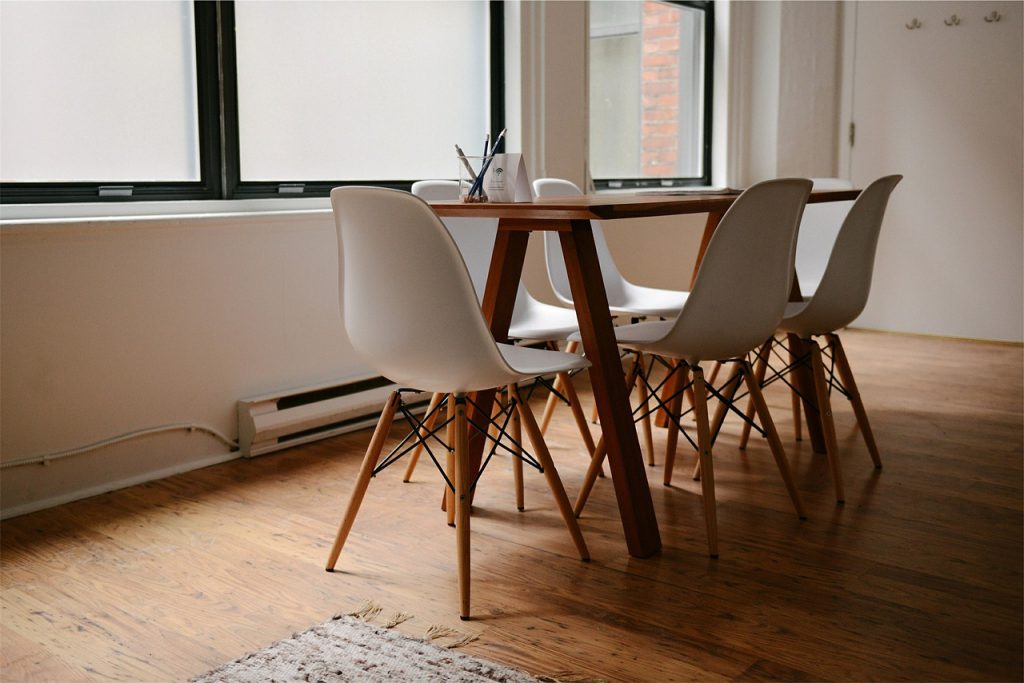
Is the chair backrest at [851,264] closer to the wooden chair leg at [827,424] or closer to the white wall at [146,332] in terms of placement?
the wooden chair leg at [827,424]

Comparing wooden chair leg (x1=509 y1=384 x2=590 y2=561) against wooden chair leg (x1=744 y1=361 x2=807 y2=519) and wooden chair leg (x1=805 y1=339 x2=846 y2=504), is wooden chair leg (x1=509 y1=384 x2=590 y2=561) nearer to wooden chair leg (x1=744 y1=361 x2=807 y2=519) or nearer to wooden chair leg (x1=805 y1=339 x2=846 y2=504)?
wooden chair leg (x1=744 y1=361 x2=807 y2=519)

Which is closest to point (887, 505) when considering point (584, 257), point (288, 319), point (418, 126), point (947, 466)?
point (947, 466)

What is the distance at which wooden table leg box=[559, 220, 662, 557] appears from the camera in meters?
2.35


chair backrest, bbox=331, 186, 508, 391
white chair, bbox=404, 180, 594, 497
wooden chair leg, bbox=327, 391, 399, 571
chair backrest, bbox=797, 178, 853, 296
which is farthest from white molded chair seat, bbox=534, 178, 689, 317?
chair backrest, bbox=331, 186, 508, 391

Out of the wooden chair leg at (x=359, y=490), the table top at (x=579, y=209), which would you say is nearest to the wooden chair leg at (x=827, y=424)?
the table top at (x=579, y=209)

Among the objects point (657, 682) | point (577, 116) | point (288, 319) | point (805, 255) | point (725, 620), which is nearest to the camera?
point (657, 682)

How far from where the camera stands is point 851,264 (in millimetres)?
2951

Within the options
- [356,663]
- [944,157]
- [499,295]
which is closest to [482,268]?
[499,295]

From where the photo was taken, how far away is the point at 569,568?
232 centimetres

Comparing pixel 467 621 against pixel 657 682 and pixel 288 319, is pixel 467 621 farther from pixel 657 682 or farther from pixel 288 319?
pixel 288 319

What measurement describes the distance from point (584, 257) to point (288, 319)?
1.41 metres

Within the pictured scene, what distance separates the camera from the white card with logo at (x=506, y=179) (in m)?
2.56

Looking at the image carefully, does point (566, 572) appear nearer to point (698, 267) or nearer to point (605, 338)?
point (605, 338)

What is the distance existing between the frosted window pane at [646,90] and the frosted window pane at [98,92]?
2.29 metres
